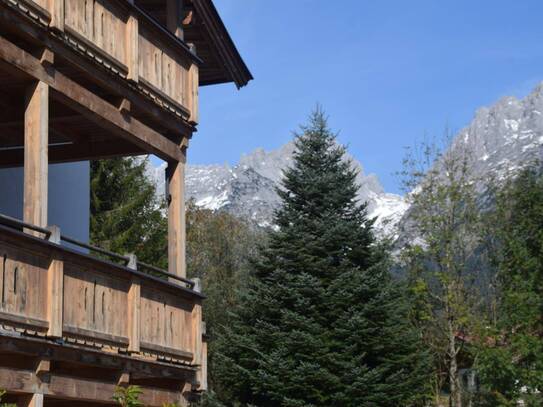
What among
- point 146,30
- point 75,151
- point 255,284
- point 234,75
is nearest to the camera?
point 146,30

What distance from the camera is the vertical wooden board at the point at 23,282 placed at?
32.6 ft

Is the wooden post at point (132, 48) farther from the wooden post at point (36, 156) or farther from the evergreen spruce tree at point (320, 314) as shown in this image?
the evergreen spruce tree at point (320, 314)

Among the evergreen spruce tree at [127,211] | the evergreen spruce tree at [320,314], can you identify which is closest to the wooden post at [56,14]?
the evergreen spruce tree at [320,314]

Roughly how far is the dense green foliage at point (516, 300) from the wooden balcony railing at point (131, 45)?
24.2 metres

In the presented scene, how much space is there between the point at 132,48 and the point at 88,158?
2.76 metres

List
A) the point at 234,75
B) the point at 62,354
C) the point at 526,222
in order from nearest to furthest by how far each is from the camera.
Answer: the point at 62,354
the point at 234,75
the point at 526,222

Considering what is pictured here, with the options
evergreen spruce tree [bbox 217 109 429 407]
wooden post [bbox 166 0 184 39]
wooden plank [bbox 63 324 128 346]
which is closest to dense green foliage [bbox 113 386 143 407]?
wooden plank [bbox 63 324 128 346]

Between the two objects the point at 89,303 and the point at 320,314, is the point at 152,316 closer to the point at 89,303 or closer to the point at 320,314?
the point at 89,303

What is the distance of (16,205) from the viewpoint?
16281 mm

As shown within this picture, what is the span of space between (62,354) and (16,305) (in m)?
1.12

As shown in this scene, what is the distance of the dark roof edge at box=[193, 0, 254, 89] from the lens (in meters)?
16.5

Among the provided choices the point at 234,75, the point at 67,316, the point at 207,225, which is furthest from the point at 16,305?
the point at 207,225

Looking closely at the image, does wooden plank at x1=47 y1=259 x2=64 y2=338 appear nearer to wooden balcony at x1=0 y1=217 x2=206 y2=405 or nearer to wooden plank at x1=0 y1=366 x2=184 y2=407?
wooden balcony at x1=0 y1=217 x2=206 y2=405

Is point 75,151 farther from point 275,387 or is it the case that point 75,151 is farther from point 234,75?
point 275,387
